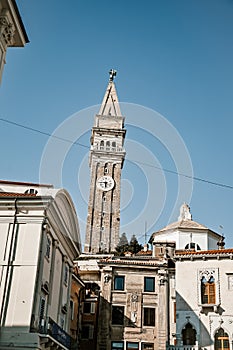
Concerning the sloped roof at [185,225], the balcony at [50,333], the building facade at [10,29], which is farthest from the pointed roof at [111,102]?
the building facade at [10,29]

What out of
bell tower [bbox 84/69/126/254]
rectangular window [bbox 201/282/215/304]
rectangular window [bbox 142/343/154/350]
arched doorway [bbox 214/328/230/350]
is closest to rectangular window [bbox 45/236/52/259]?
rectangular window [bbox 201/282/215/304]

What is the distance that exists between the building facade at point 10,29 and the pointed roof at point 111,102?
8431 centimetres

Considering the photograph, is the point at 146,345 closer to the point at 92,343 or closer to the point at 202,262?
the point at 92,343

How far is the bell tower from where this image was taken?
8319cm

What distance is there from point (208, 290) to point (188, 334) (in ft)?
11.4

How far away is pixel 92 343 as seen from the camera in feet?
122

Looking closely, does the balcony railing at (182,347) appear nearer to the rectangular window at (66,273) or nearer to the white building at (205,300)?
the white building at (205,300)

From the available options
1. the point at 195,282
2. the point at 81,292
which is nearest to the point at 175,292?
the point at 195,282

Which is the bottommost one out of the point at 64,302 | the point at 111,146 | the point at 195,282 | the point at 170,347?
the point at 170,347

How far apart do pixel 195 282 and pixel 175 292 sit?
2.33 metres

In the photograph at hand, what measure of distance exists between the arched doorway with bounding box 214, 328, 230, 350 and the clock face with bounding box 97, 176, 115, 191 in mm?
56230

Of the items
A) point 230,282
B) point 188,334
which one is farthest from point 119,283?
point 230,282

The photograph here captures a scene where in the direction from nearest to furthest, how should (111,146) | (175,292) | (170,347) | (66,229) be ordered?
(66,229), (170,347), (175,292), (111,146)

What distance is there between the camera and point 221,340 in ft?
109
